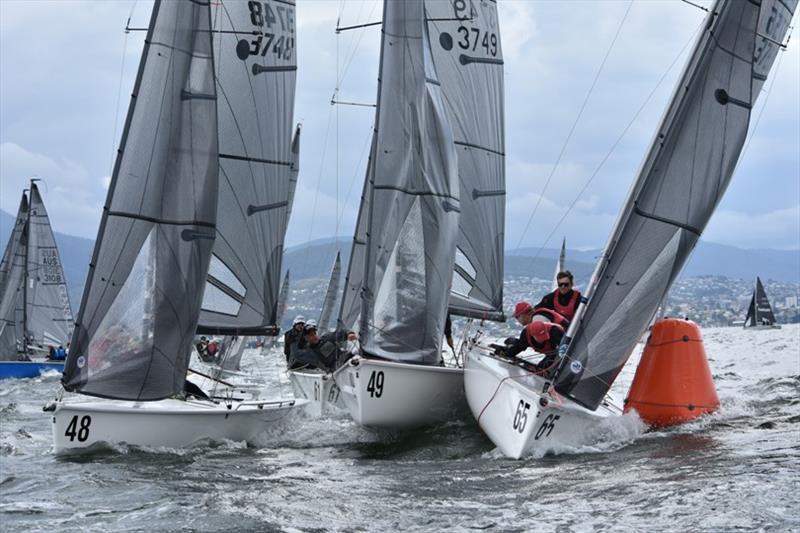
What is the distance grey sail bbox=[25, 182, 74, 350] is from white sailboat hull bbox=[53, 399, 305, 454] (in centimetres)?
1931

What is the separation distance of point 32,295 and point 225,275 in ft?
57.9

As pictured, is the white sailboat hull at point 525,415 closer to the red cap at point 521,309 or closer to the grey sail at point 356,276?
the red cap at point 521,309

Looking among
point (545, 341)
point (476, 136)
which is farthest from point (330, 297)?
point (545, 341)

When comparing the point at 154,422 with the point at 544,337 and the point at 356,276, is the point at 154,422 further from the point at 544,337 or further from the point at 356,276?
the point at 356,276

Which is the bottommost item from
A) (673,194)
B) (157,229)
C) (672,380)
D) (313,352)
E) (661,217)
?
(313,352)

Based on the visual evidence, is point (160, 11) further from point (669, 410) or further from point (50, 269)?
point (50, 269)

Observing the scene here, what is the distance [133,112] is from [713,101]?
5594 millimetres

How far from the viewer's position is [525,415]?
9531 mm

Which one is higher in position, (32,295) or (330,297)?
(330,297)

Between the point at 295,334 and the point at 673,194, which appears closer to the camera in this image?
the point at 673,194

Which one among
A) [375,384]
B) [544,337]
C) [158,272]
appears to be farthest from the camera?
[375,384]

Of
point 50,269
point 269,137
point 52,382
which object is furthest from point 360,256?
point 50,269

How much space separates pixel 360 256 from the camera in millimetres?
17500

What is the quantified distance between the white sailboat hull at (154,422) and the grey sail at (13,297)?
1902 cm
